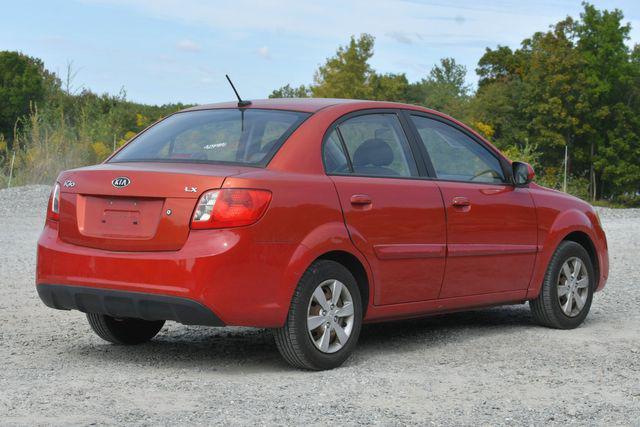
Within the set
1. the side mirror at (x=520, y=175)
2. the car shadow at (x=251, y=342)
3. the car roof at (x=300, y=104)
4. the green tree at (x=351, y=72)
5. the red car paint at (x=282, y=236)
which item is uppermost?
the green tree at (x=351, y=72)

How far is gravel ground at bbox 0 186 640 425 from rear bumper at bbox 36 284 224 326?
0.37m

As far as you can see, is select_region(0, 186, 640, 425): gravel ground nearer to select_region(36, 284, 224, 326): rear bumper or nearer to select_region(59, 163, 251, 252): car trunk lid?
select_region(36, 284, 224, 326): rear bumper

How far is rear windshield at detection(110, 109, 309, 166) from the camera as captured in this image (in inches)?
257

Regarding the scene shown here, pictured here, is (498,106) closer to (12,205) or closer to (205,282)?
(12,205)

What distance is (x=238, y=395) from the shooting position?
5688mm

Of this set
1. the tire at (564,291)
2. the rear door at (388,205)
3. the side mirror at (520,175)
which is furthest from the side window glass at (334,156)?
the tire at (564,291)

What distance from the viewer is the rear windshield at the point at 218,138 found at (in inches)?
257

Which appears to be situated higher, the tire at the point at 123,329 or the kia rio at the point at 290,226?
the kia rio at the point at 290,226

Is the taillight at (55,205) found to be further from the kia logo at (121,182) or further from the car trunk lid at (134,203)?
the kia logo at (121,182)

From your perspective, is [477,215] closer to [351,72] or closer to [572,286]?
[572,286]

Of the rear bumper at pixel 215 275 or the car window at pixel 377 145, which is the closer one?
the rear bumper at pixel 215 275

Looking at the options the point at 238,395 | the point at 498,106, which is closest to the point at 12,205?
the point at 238,395

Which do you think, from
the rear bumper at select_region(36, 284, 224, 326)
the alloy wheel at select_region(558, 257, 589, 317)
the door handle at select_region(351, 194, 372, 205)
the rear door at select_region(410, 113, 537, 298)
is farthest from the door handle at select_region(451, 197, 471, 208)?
the rear bumper at select_region(36, 284, 224, 326)

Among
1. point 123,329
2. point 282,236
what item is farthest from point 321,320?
point 123,329
